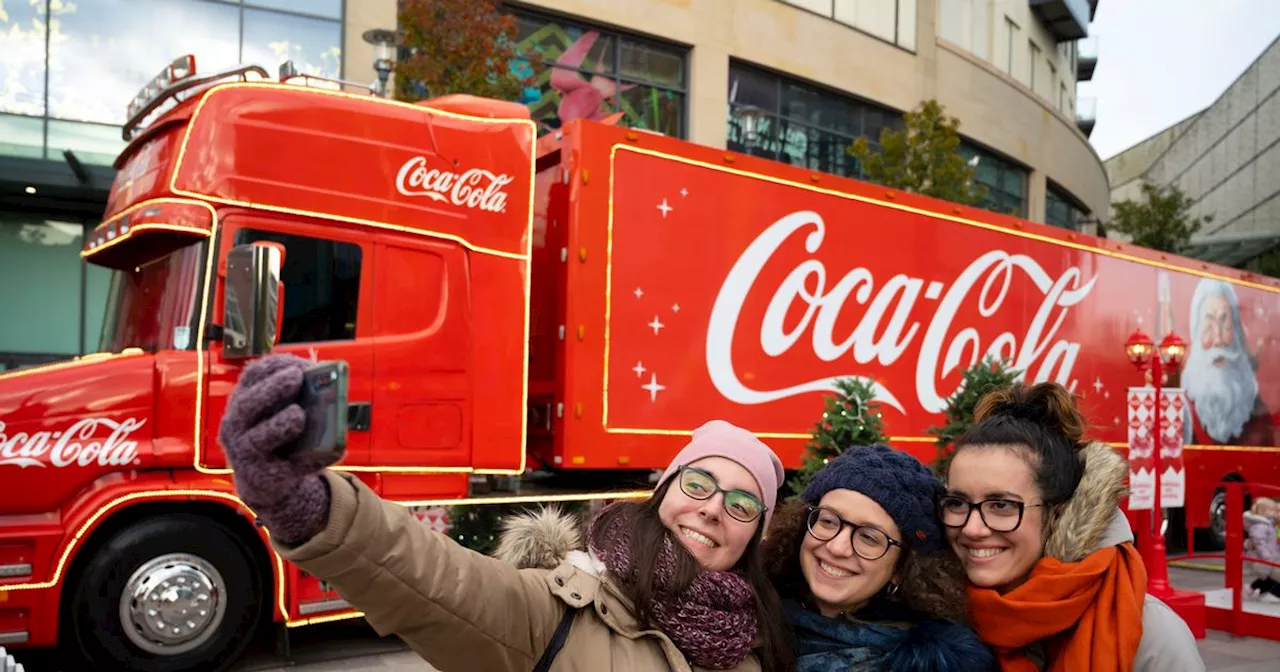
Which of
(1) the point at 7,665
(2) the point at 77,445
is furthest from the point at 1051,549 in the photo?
(2) the point at 77,445

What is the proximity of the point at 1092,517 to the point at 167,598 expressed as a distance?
17.2 ft

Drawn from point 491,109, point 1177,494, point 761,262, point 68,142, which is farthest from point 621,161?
point 68,142

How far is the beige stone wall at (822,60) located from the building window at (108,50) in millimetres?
1074

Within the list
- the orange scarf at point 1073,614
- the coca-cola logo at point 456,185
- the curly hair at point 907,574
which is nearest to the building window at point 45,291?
the coca-cola logo at point 456,185

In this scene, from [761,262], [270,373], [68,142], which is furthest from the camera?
[68,142]

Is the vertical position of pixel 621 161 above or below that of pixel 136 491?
above

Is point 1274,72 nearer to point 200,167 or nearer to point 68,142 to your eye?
point 68,142

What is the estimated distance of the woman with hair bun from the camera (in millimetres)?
2639

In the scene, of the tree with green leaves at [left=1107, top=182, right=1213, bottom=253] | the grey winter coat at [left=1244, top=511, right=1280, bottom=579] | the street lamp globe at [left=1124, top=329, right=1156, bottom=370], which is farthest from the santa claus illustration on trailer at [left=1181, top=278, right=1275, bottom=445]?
the tree with green leaves at [left=1107, top=182, right=1213, bottom=253]

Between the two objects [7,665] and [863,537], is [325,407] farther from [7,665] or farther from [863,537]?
[7,665]

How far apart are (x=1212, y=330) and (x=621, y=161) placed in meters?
9.92

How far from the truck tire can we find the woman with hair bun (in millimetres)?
4773

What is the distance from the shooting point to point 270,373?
5.32ft

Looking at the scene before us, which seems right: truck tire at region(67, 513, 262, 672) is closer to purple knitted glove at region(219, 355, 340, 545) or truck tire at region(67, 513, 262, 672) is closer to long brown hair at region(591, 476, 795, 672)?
long brown hair at region(591, 476, 795, 672)
